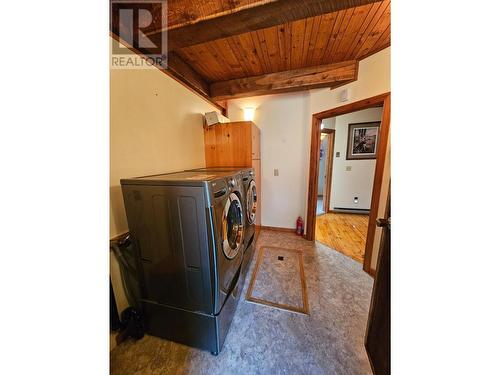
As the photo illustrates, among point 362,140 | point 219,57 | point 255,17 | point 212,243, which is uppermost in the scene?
point 219,57

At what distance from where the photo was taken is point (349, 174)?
3.99 metres

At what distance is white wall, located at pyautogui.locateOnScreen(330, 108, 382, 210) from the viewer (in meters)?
3.77

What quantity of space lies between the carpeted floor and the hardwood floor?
0.88 m

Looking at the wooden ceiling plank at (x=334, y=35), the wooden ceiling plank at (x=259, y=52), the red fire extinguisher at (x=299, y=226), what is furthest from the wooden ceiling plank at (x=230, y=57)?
the red fire extinguisher at (x=299, y=226)

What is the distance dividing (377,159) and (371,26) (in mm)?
1204

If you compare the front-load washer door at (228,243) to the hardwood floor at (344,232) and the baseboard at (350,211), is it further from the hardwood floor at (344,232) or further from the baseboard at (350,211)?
the baseboard at (350,211)

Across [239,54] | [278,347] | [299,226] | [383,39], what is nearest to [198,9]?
[239,54]

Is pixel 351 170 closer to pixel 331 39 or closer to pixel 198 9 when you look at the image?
pixel 331 39

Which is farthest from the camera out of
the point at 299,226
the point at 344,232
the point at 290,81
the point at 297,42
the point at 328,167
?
the point at 328,167
